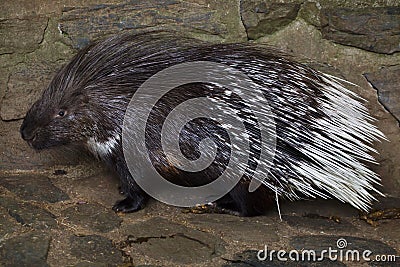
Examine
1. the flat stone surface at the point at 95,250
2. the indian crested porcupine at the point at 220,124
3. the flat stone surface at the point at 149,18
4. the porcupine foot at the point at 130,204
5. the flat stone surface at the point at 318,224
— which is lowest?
the flat stone surface at the point at 318,224

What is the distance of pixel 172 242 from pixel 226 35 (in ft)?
3.35

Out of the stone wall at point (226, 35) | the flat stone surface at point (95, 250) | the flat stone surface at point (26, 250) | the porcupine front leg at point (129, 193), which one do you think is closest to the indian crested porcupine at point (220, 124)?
the porcupine front leg at point (129, 193)

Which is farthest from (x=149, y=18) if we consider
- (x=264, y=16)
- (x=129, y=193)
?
(x=129, y=193)

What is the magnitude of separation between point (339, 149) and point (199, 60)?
2.17 ft

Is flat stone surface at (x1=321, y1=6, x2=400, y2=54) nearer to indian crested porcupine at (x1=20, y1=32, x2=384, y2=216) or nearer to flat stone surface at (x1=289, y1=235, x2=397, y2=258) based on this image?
indian crested porcupine at (x1=20, y1=32, x2=384, y2=216)

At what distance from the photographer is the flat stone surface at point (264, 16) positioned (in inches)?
114

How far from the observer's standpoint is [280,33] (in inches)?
116

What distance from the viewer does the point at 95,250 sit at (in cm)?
232

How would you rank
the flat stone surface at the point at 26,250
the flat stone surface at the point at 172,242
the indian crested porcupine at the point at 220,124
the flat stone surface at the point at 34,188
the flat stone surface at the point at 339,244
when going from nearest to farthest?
the flat stone surface at the point at 26,250
the flat stone surface at the point at 172,242
the flat stone surface at the point at 339,244
the indian crested porcupine at the point at 220,124
the flat stone surface at the point at 34,188

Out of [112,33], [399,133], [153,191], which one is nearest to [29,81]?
[112,33]

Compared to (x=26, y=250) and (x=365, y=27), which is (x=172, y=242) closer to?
(x=26, y=250)

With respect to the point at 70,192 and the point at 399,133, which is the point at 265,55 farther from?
the point at 70,192

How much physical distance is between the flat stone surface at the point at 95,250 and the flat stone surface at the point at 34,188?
424 mm

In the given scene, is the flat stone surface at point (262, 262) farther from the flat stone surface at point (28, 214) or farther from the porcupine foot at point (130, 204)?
the flat stone surface at point (28, 214)
